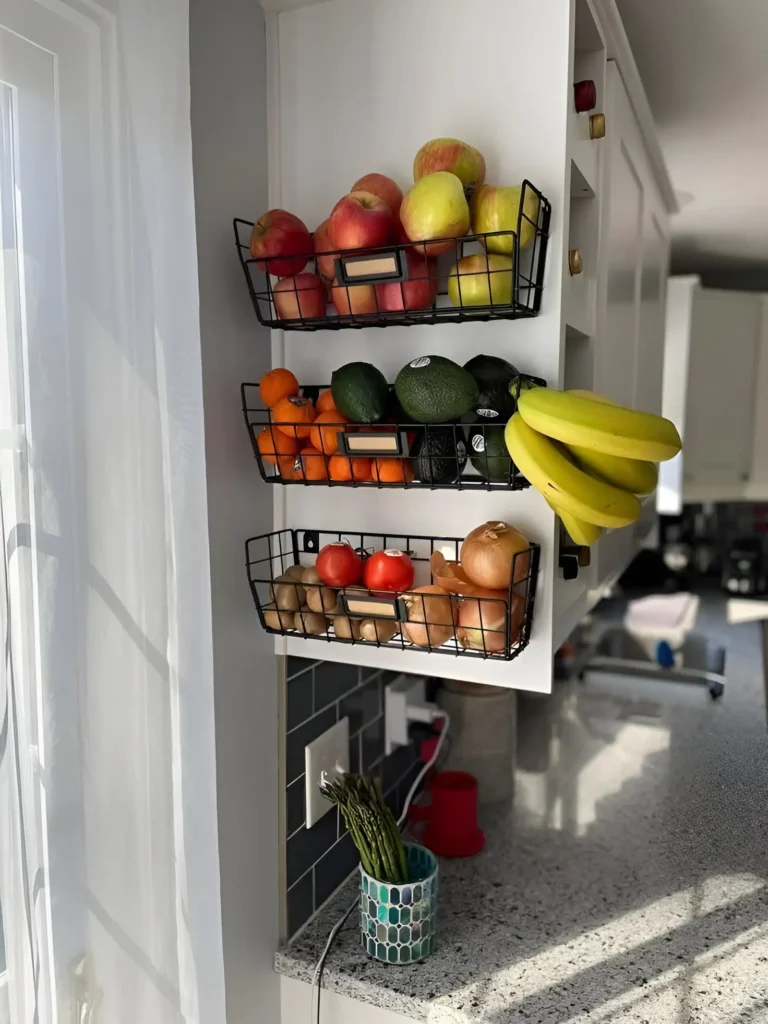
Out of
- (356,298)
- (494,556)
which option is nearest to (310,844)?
(494,556)

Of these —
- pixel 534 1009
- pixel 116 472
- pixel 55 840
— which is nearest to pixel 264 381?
pixel 116 472

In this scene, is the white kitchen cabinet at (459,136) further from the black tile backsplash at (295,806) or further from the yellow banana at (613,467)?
the black tile backsplash at (295,806)

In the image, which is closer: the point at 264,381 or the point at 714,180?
the point at 264,381

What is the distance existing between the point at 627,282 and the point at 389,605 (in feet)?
3.10

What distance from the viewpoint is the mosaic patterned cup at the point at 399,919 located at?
115cm

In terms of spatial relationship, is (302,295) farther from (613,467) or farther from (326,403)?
(613,467)

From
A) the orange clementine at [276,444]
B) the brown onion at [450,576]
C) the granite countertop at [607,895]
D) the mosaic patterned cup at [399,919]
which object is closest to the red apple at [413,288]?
the orange clementine at [276,444]

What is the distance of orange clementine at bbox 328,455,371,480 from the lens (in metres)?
→ 0.98

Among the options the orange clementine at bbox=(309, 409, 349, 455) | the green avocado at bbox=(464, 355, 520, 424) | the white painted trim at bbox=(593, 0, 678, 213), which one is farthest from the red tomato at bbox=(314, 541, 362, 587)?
the white painted trim at bbox=(593, 0, 678, 213)

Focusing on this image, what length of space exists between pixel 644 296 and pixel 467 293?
103 cm

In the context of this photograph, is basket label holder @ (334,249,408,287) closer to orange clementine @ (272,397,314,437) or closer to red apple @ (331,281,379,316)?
red apple @ (331,281,379,316)

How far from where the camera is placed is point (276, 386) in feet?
3.38

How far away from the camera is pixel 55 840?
0.83m

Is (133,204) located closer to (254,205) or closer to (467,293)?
(254,205)
